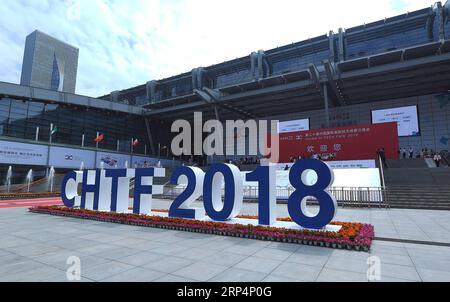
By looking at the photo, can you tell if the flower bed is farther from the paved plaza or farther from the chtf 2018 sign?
the chtf 2018 sign

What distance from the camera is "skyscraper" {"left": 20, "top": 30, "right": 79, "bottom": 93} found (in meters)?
94.5

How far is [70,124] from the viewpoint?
41969 mm

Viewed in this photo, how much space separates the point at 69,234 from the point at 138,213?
11.9ft

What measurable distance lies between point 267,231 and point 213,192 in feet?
9.67

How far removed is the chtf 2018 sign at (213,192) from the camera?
898 centimetres

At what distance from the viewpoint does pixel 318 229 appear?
356 inches

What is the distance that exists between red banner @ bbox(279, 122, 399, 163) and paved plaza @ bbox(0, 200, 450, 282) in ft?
64.7

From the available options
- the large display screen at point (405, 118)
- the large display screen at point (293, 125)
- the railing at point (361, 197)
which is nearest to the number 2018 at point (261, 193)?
the railing at point (361, 197)

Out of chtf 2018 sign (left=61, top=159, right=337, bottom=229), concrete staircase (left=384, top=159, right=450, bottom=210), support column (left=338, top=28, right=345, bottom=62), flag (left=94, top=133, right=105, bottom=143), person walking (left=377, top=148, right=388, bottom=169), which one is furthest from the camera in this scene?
flag (left=94, top=133, right=105, bottom=143)

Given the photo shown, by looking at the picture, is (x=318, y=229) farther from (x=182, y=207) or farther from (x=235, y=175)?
(x=182, y=207)

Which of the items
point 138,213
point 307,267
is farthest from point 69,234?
point 307,267

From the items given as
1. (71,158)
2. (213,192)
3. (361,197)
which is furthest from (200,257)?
(71,158)

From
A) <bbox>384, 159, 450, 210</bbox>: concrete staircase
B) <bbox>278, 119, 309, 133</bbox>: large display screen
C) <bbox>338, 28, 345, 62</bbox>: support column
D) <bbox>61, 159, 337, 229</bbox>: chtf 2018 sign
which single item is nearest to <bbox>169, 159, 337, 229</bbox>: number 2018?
<bbox>61, 159, 337, 229</bbox>: chtf 2018 sign

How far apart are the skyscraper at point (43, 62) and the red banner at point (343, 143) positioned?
82182 millimetres
